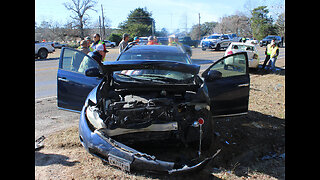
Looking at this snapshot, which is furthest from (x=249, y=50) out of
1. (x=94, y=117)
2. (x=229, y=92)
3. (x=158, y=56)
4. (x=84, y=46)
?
(x=94, y=117)

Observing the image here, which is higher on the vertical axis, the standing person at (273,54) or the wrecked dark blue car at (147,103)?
the standing person at (273,54)

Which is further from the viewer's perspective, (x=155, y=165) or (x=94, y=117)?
(x=94, y=117)

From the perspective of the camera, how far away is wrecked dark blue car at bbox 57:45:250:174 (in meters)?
3.11

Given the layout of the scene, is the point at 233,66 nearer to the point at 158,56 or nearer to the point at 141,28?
the point at 158,56

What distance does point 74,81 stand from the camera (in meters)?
4.66

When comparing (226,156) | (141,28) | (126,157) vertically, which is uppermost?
(141,28)

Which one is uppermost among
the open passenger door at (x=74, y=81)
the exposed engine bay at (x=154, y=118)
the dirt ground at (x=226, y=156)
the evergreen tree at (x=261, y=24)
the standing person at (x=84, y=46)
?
the evergreen tree at (x=261, y=24)

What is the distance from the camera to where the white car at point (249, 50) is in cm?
1274

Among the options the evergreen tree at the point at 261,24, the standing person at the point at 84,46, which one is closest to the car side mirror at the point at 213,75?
the standing person at the point at 84,46

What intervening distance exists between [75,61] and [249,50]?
34.9 feet

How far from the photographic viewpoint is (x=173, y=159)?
3578mm

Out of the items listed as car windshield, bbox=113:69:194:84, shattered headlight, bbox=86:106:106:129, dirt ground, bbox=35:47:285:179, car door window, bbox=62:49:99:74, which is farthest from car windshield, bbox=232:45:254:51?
shattered headlight, bbox=86:106:106:129

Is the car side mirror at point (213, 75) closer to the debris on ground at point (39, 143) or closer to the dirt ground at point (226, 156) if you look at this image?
the dirt ground at point (226, 156)
